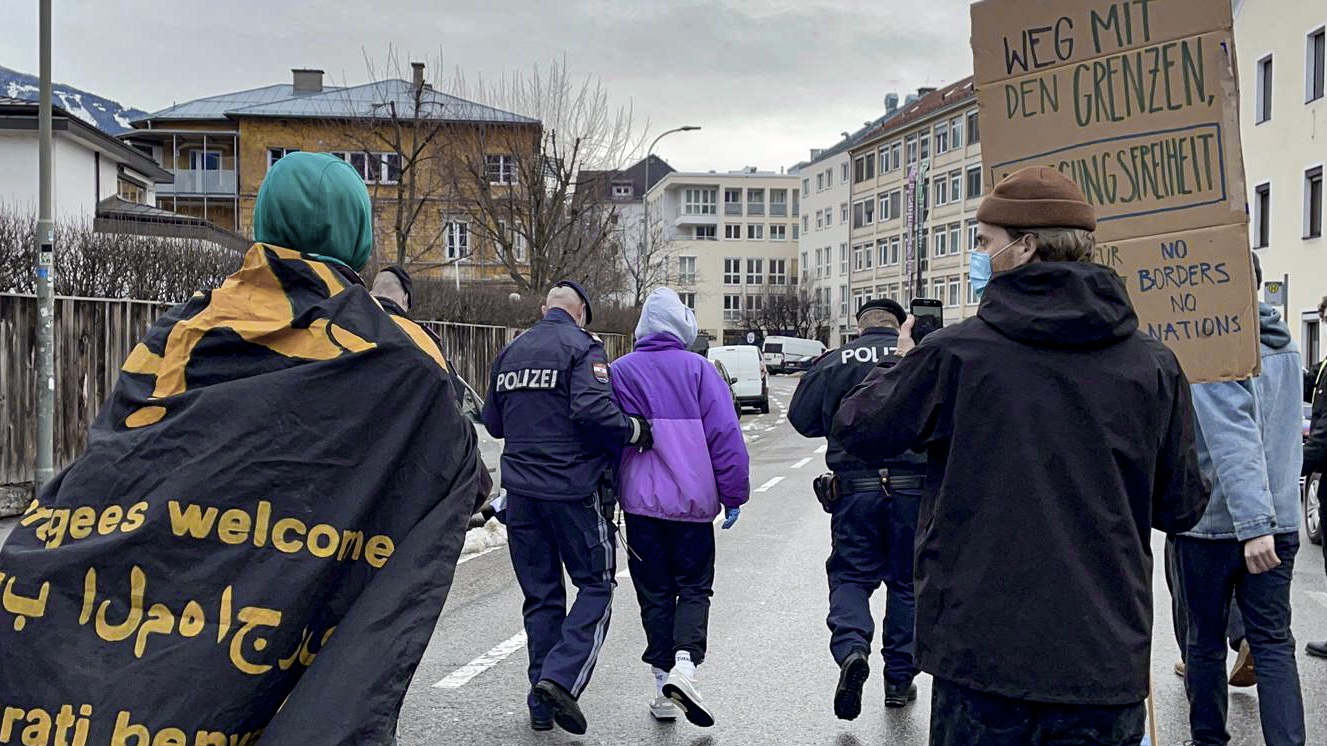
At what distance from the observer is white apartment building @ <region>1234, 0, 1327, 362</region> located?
1179 inches

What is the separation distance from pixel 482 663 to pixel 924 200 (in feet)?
208

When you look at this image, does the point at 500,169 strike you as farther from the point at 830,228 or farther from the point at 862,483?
the point at 830,228

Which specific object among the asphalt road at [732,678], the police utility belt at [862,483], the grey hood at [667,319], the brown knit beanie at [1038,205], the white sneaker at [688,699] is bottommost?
the asphalt road at [732,678]

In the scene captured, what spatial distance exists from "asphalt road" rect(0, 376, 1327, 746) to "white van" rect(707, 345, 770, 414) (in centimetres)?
2703

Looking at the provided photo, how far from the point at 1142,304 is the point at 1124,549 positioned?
1764 millimetres

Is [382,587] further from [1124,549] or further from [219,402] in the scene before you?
[1124,549]

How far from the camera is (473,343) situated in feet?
82.3

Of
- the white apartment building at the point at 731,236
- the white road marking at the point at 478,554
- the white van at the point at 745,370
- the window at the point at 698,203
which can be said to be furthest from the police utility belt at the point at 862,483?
the window at the point at 698,203

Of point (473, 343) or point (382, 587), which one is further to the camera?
point (473, 343)

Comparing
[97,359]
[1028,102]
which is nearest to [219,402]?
[1028,102]

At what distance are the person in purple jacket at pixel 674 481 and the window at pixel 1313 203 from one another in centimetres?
2852

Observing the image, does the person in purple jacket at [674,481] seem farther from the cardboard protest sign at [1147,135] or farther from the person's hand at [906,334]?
the cardboard protest sign at [1147,135]

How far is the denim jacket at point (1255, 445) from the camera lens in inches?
174

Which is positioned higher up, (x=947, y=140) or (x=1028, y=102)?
(x=947, y=140)
